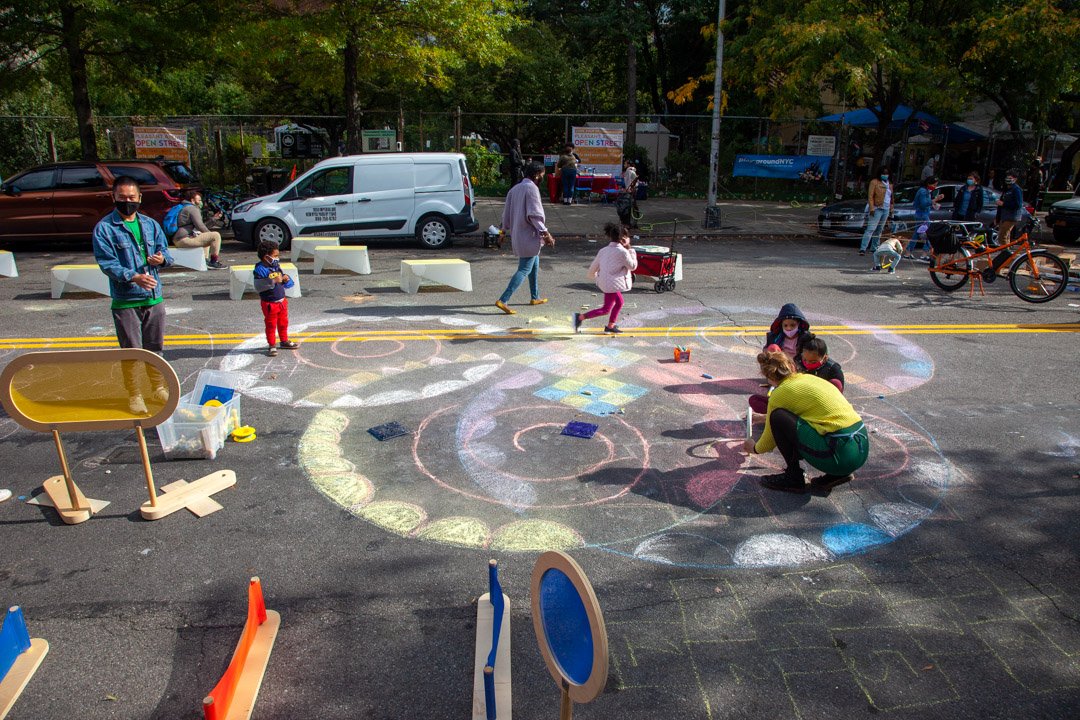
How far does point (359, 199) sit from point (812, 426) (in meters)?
11.4

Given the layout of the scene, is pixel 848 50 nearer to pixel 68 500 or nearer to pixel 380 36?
pixel 380 36

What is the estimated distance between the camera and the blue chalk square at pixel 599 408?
6293 millimetres

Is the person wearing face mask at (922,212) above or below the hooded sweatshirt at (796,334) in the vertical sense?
above

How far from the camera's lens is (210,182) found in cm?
2233

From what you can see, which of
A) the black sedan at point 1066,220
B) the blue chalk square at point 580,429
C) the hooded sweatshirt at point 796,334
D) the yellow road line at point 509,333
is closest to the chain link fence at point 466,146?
the black sedan at point 1066,220

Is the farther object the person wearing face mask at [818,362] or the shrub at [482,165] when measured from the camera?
the shrub at [482,165]

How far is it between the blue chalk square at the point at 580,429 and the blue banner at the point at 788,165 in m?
19.8

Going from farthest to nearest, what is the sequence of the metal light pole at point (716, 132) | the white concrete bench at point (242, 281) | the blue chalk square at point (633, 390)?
the metal light pole at point (716, 132)
the white concrete bench at point (242, 281)
the blue chalk square at point (633, 390)

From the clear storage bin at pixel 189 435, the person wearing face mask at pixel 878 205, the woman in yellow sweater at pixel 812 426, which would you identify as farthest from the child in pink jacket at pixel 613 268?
the person wearing face mask at pixel 878 205

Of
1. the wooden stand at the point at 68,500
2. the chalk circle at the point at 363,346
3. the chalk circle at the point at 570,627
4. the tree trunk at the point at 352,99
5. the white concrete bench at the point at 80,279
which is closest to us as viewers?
the chalk circle at the point at 570,627

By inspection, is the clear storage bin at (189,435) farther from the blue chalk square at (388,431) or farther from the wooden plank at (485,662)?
the wooden plank at (485,662)

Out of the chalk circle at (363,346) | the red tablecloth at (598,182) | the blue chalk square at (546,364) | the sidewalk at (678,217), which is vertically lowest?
the blue chalk square at (546,364)

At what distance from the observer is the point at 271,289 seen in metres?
7.39

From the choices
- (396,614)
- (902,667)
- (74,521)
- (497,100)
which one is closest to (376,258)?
(74,521)
